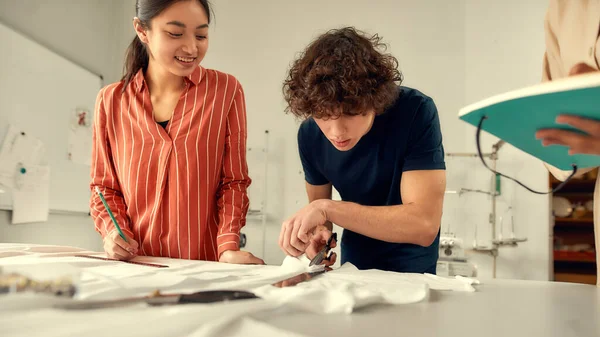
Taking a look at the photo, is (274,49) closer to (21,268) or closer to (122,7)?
(122,7)

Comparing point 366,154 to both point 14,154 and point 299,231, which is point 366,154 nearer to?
point 299,231

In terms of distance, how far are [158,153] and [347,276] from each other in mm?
600

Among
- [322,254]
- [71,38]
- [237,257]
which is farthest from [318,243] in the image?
[71,38]

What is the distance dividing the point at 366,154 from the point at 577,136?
20.7 inches

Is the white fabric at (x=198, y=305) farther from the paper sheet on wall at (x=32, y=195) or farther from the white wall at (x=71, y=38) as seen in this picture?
the white wall at (x=71, y=38)

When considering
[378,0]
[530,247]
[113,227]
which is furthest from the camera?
[378,0]

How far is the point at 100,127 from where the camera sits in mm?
1181

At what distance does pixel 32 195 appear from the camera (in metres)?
2.62

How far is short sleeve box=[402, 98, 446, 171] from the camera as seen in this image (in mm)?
1029

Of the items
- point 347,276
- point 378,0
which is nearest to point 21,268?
point 347,276

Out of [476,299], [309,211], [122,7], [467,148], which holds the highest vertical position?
[122,7]

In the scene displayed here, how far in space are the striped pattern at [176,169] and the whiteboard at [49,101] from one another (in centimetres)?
165

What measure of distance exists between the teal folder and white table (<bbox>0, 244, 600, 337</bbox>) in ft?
0.80

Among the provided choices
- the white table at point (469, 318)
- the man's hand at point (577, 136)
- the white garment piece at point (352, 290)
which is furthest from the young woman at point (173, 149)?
the man's hand at point (577, 136)
